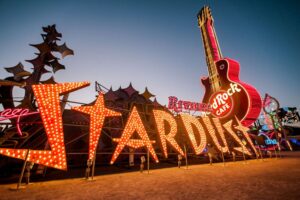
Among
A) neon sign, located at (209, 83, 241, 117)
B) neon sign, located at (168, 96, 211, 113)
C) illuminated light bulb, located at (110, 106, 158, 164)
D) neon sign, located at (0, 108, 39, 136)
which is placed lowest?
illuminated light bulb, located at (110, 106, 158, 164)

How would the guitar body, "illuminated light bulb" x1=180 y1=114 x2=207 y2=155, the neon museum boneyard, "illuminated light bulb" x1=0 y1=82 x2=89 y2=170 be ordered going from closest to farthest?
"illuminated light bulb" x1=0 y1=82 x2=89 y2=170 → the neon museum boneyard → "illuminated light bulb" x1=180 y1=114 x2=207 y2=155 → the guitar body

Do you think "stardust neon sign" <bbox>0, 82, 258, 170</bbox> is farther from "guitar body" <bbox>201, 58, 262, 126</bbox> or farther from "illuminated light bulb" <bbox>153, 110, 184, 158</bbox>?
"guitar body" <bbox>201, 58, 262, 126</bbox>

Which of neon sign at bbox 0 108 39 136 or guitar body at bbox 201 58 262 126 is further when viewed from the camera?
guitar body at bbox 201 58 262 126

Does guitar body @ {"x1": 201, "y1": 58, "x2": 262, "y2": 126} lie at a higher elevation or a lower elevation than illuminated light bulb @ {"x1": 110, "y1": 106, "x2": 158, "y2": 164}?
higher

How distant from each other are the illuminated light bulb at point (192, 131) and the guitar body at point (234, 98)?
1093cm

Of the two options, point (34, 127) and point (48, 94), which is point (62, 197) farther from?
point (34, 127)

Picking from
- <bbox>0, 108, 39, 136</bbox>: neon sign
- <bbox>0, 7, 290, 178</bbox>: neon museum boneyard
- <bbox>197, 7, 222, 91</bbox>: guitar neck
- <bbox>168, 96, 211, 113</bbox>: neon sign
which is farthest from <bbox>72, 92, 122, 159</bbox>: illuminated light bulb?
<bbox>197, 7, 222, 91</bbox>: guitar neck

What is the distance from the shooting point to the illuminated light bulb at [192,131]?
12146mm

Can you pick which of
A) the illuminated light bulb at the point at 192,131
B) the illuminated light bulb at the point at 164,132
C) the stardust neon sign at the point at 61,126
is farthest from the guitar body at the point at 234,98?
the illuminated light bulb at the point at 164,132

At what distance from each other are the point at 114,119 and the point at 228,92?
15.3 metres

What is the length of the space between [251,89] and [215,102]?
4.71 meters

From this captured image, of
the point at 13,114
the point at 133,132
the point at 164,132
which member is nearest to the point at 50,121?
the point at 13,114

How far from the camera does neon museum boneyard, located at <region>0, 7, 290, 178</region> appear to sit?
705cm

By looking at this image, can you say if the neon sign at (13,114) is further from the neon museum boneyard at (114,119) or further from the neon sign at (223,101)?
the neon sign at (223,101)
